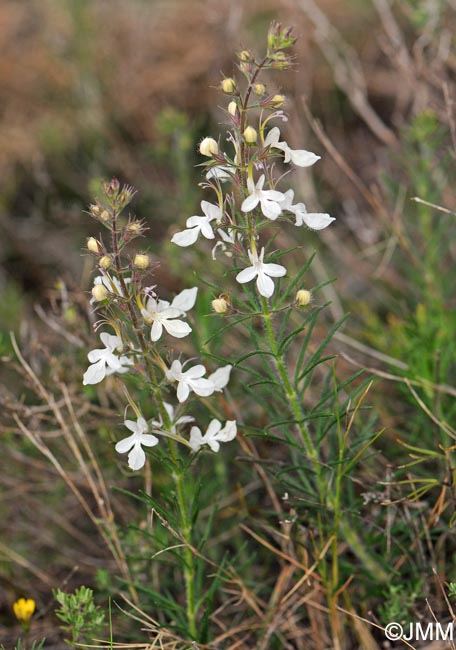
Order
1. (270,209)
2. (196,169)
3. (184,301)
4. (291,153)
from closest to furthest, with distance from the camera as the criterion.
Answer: (270,209)
(291,153)
(184,301)
(196,169)

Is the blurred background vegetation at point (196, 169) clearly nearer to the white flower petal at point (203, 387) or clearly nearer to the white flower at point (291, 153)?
the white flower petal at point (203, 387)

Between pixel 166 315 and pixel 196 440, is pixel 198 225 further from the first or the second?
pixel 196 440

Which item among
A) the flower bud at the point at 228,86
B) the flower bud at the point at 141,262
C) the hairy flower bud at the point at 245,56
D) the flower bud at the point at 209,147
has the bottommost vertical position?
the flower bud at the point at 141,262

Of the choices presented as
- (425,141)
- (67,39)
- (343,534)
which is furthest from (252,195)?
(67,39)

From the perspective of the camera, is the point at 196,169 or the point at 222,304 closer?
the point at 222,304

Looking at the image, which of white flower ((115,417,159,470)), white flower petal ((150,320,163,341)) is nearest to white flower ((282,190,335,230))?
white flower petal ((150,320,163,341))

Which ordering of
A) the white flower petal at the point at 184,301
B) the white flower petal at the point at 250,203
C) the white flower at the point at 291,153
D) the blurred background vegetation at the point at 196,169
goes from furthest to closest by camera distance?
the blurred background vegetation at the point at 196,169, the white flower petal at the point at 184,301, the white flower at the point at 291,153, the white flower petal at the point at 250,203

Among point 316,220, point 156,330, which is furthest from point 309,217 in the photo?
point 156,330

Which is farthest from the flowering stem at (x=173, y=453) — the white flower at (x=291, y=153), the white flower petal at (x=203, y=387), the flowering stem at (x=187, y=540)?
the white flower at (x=291, y=153)
